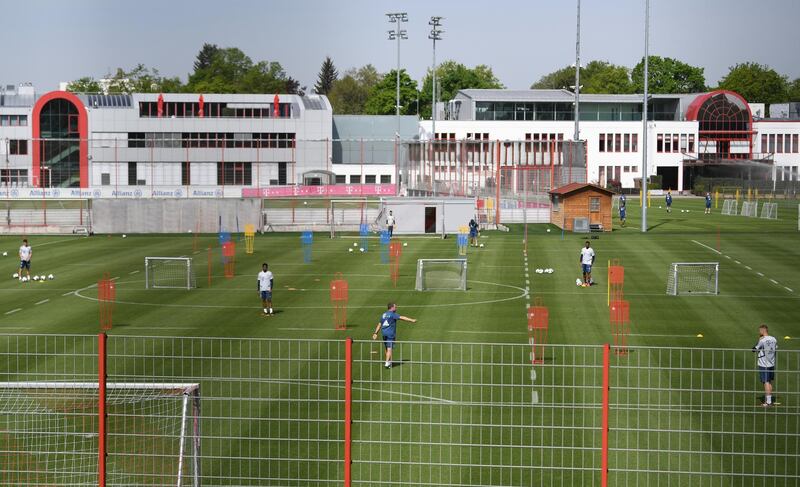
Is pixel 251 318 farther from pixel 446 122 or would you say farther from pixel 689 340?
pixel 446 122

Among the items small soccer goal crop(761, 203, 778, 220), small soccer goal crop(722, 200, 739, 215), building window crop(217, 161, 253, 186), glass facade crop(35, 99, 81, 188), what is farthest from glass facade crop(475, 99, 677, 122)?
small soccer goal crop(761, 203, 778, 220)

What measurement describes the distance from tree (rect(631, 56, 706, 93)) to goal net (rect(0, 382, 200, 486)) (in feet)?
583

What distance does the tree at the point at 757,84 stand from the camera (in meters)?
187

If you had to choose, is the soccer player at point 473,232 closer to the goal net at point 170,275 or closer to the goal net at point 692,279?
the goal net at point 692,279

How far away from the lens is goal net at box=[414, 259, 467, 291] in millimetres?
40872

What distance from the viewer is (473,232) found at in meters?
58.8

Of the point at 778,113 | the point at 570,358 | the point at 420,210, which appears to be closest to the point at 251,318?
the point at 570,358

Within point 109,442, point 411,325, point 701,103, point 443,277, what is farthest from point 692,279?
point 701,103

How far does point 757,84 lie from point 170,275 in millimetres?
160036

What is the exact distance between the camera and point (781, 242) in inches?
2408

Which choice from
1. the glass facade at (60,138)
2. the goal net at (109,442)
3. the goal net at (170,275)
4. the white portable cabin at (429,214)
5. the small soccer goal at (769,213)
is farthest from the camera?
the glass facade at (60,138)

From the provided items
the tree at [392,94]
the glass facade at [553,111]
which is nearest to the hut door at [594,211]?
the glass facade at [553,111]

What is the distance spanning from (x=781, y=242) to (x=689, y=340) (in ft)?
110

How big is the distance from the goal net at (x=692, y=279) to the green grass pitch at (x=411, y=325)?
622 millimetres
